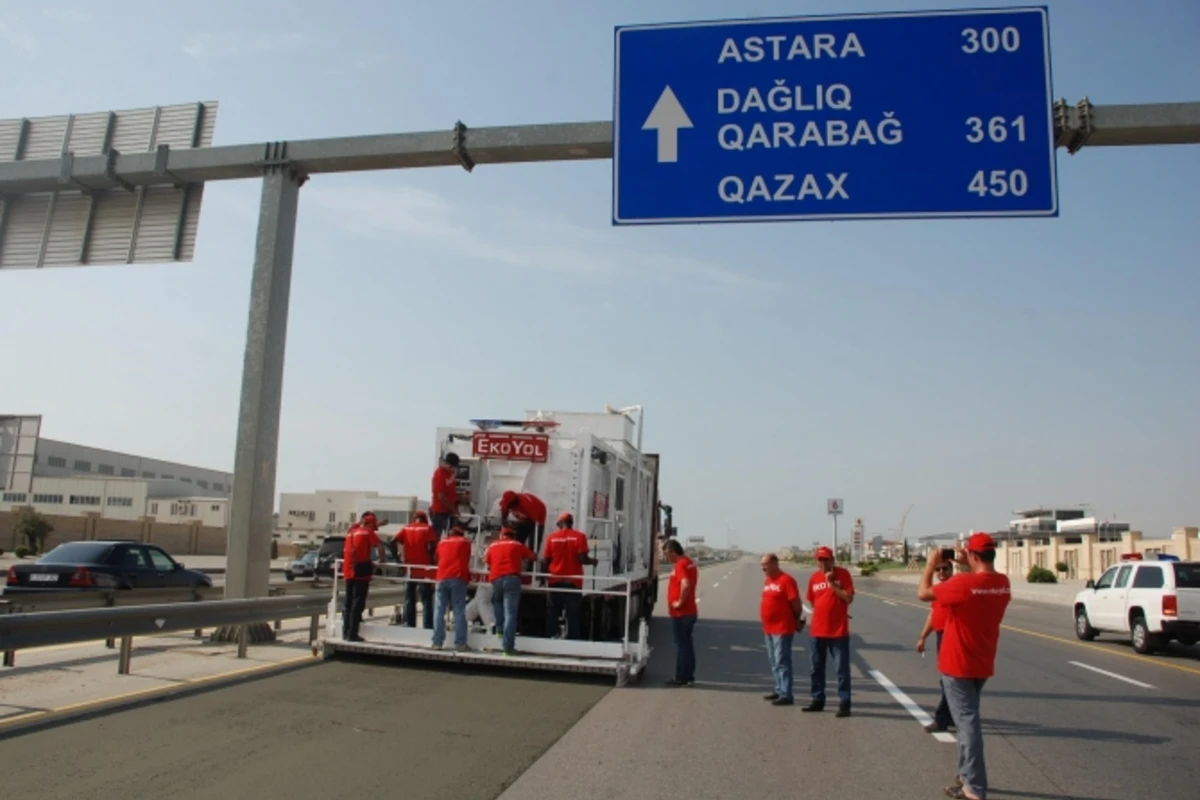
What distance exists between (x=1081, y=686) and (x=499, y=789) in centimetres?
933

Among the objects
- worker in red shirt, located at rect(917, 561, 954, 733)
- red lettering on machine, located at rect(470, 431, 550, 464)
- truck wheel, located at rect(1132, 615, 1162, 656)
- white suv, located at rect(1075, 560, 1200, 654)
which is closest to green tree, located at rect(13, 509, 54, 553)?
red lettering on machine, located at rect(470, 431, 550, 464)

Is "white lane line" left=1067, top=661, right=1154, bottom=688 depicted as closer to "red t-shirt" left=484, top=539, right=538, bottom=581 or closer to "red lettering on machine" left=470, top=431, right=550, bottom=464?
"red t-shirt" left=484, top=539, right=538, bottom=581

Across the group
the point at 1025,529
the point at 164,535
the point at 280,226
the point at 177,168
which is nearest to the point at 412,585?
the point at 280,226

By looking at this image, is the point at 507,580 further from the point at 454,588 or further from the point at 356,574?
the point at 356,574

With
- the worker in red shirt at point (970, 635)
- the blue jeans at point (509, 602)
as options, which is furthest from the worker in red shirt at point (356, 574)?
the worker in red shirt at point (970, 635)

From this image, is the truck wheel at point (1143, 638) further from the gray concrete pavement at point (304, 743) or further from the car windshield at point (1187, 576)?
the gray concrete pavement at point (304, 743)

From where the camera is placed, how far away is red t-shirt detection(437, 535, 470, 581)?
11.7 m

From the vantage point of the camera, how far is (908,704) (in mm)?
10656

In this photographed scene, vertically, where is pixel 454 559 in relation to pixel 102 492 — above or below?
below

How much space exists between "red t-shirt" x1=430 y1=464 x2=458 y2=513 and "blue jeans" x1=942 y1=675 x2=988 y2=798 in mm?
7470

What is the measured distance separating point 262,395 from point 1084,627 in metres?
16.7

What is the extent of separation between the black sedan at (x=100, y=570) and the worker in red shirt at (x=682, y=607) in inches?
310

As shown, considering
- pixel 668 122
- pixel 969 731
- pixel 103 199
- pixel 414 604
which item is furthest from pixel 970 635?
pixel 103 199

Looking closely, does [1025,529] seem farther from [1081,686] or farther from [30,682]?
[30,682]
